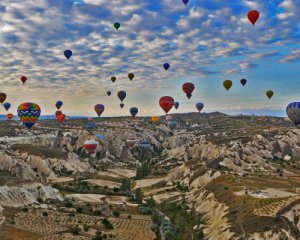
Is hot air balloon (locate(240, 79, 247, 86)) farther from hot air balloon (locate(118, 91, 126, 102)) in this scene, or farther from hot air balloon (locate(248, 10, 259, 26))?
hot air balloon (locate(248, 10, 259, 26))

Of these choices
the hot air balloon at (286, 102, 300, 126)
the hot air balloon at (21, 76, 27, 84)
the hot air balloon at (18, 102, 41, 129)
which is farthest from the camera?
the hot air balloon at (21, 76, 27, 84)

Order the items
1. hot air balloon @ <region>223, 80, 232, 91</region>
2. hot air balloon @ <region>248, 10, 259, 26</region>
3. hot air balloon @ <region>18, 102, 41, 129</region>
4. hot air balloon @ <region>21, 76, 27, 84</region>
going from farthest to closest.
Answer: hot air balloon @ <region>21, 76, 27, 84</region> → hot air balloon @ <region>223, 80, 232, 91</region> → hot air balloon @ <region>18, 102, 41, 129</region> → hot air balloon @ <region>248, 10, 259, 26</region>

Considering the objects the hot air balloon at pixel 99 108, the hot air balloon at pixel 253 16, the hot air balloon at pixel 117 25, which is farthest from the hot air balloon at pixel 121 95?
the hot air balloon at pixel 253 16

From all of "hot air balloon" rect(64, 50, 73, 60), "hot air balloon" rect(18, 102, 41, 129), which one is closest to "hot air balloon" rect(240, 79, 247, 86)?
"hot air balloon" rect(64, 50, 73, 60)

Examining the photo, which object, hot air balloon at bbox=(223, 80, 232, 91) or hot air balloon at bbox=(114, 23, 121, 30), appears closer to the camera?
hot air balloon at bbox=(114, 23, 121, 30)

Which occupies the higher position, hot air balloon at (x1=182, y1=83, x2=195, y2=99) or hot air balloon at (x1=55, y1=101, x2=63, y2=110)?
hot air balloon at (x1=182, y1=83, x2=195, y2=99)

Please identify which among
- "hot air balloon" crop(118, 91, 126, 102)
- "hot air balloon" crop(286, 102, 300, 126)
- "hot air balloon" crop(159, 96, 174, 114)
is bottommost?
"hot air balloon" crop(286, 102, 300, 126)

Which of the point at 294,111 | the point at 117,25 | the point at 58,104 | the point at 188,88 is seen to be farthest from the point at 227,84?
the point at 58,104
